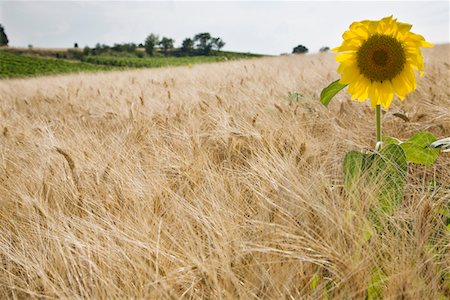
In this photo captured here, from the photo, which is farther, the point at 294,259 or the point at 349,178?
the point at 349,178

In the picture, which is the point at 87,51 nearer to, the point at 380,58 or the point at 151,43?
the point at 151,43

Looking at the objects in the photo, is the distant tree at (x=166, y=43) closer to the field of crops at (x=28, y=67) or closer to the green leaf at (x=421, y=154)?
the field of crops at (x=28, y=67)

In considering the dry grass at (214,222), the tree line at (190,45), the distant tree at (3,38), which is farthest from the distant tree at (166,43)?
the dry grass at (214,222)

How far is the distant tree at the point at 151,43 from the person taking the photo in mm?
45306

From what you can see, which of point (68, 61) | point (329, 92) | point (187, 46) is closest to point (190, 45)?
point (187, 46)

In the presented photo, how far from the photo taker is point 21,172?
145 cm

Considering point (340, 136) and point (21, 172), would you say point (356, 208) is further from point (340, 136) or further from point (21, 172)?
point (21, 172)

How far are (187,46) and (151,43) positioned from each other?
15.7 feet

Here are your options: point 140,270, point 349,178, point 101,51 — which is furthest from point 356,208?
point 101,51

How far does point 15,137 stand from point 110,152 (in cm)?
84

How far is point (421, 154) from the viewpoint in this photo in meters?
1.12

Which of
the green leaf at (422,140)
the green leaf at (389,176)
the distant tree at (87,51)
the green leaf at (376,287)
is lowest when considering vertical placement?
the green leaf at (376,287)

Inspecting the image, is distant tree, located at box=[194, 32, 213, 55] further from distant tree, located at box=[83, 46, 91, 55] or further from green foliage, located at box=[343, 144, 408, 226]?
green foliage, located at box=[343, 144, 408, 226]

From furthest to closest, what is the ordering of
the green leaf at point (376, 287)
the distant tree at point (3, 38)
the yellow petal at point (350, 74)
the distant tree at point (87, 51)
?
1. the distant tree at point (3, 38)
2. the distant tree at point (87, 51)
3. the yellow petal at point (350, 74)
4. the green leaf at point (376, 287)
